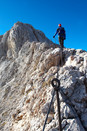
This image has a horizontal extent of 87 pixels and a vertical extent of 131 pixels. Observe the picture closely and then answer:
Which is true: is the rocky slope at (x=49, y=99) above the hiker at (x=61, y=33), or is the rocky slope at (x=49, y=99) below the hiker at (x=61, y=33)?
below

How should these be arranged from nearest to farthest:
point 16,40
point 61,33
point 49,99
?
1. point 49,99
2. point 61,33
3. point 16,40

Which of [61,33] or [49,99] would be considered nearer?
[49,99]

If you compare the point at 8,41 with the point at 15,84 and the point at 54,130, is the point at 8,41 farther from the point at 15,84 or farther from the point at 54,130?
the point at 54,130

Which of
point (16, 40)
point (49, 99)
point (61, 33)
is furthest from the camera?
point (16, 40)

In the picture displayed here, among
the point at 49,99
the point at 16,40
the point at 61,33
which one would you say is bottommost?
the point at 49,99

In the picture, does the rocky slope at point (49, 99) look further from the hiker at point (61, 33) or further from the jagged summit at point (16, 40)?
the jagged summit at point (16, 40)

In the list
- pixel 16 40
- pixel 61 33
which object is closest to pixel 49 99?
pixel 61 33

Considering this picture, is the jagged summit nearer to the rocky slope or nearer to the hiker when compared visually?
the rocky slope

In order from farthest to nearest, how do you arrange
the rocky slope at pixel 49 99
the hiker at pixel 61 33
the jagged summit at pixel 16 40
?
the jagged summit at pixel 16 40 < the hiker at pixel 61 33 < the rocky slope at pixel 49 99

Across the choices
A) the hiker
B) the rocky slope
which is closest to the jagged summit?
the rocky slope

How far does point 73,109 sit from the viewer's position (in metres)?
5.51

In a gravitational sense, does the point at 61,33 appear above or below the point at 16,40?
below

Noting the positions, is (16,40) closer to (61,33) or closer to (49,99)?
(61,33)

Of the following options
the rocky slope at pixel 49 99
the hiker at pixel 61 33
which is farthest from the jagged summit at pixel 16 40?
the hiker at pixel 61 33
